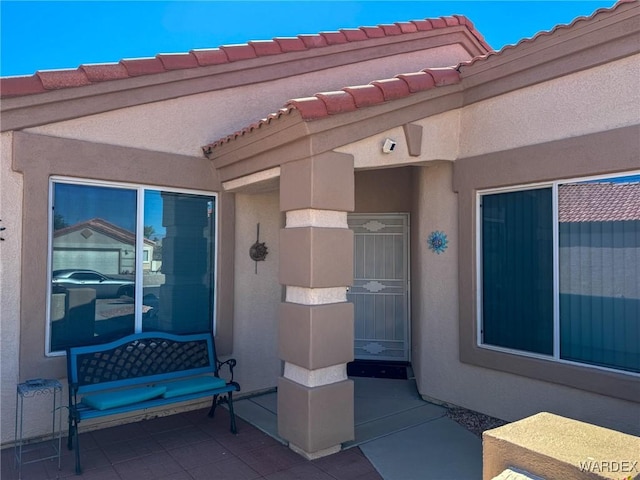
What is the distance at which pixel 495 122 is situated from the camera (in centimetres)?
583

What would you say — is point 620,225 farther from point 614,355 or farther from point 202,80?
point 202,80

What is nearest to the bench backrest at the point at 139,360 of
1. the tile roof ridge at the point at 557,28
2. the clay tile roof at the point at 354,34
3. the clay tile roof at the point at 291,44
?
the clay tile roof at the point at 291,44

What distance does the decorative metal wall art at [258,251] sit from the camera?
6.84 metres

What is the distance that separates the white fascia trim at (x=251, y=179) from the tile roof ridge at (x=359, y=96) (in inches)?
19.7

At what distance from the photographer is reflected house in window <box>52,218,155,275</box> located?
5.36 m

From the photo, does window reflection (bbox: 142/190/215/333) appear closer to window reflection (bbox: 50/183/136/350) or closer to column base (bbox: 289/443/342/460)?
window reflection (bbox: 50/183/136/350)

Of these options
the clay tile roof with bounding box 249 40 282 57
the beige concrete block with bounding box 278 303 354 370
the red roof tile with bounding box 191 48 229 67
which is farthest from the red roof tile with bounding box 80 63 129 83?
the beige concrete block with bounding box 278 303 354 370

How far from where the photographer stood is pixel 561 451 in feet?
8.70

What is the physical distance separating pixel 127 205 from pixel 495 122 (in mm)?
4706

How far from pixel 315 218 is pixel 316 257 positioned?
0.40m

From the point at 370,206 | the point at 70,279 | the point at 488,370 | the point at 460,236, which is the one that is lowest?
the point at 488,370

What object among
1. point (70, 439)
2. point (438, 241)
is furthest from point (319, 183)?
point (70, 439)

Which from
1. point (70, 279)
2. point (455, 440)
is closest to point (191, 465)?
point (70, 279)

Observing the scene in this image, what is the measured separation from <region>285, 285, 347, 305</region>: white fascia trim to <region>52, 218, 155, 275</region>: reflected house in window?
2116 mm
